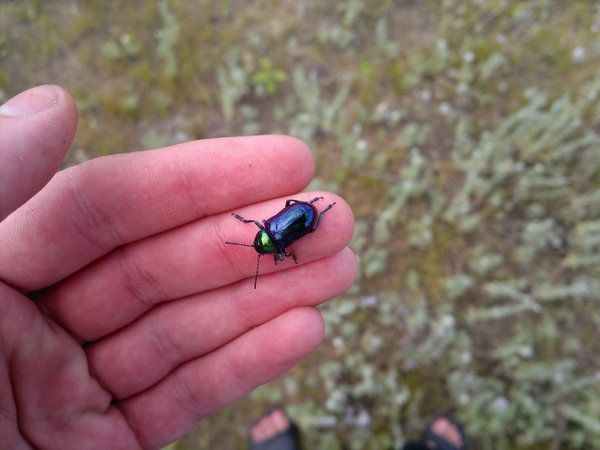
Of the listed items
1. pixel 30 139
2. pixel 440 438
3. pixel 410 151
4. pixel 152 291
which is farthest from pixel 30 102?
pixel 440 438

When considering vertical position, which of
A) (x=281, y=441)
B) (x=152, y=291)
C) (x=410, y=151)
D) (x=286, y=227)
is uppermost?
(x=286, y=227)

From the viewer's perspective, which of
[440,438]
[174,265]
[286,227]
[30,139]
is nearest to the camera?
[30,139]

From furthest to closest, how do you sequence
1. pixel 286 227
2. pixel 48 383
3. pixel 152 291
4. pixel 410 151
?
1. pixel 410 151
2. pixel 152 291
3. pixel 286 227
4. pixel 48 383

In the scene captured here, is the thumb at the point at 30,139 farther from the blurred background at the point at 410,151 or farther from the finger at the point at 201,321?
the blurred background at the point at 410,151

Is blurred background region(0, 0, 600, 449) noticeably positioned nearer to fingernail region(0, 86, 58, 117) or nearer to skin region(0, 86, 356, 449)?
skin region(0, 86, 356, 449)

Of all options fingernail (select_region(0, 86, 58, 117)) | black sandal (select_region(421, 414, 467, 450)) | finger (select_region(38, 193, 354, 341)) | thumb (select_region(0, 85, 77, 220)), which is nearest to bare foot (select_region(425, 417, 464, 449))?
black sandal (select_region(421, 414, 467, 450))

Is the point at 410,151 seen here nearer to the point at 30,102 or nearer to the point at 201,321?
the point at 201,321
